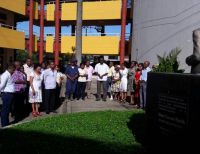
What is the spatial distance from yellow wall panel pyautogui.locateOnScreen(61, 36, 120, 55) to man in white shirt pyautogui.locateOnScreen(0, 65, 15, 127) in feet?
85.9

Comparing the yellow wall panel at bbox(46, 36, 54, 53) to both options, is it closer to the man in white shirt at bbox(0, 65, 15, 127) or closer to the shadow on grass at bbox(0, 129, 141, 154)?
the man in white shirt at bbox(0, 65, 15, 127)

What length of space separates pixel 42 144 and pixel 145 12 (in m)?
20.0

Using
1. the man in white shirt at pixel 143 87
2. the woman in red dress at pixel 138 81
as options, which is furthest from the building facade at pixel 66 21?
the man in white shirt at pixel 143 87

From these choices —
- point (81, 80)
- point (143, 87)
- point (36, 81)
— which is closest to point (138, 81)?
point (143, 87)

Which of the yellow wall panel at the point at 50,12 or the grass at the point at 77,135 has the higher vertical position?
the yellow wall panel at the point at 50,12

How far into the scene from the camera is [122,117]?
35.7ft

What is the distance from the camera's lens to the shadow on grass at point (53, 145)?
7.21 meters

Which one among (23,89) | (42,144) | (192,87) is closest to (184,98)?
(192,87)

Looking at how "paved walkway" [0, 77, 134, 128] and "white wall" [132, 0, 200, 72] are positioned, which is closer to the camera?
"paved walkway" [0, 77, 134, 128]

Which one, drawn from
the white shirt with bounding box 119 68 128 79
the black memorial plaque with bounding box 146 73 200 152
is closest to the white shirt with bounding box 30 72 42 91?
the white shirt with bounding box 119 68 128 79

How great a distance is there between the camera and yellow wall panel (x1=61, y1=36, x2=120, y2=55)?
124 feet

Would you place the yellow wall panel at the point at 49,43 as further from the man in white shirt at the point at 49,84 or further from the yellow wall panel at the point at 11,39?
the man in white shirt at the point at 49,84

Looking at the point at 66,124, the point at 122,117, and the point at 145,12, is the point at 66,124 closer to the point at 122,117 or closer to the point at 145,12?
the point at 122,117

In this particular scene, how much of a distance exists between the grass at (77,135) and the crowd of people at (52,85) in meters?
1.97
